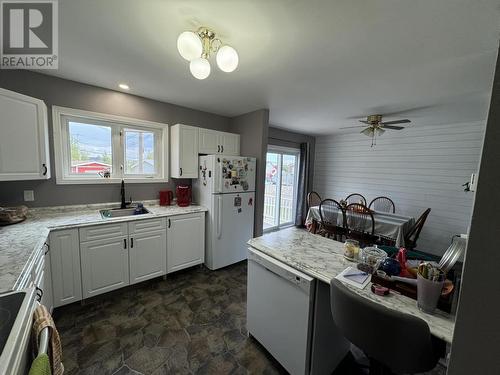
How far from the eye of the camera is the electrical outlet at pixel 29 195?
218cm

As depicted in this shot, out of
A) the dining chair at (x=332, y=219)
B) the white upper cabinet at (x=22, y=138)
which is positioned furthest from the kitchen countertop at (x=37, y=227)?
the dining chair at (x=332, y=219)

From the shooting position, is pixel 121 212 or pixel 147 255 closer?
pixel 147 255

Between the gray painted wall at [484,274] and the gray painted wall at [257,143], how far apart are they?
2.81 m

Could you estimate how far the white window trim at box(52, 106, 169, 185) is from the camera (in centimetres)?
233

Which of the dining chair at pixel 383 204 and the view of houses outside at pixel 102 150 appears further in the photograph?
Answer: the dining chair at pixel 383 204

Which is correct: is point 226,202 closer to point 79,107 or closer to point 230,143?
point 230,143

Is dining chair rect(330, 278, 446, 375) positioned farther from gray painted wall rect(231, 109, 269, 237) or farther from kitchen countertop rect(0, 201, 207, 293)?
gray painted wall rect(231, 109, 269, 237)

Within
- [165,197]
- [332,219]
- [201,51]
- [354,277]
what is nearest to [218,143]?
[165,197]

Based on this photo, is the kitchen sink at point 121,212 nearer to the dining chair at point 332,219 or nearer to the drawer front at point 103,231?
the drawer front at point 103,231

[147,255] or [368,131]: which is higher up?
[368,131]

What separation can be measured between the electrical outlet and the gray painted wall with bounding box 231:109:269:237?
273cm

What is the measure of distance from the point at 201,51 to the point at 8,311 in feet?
5.34

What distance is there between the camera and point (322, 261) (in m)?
1.38

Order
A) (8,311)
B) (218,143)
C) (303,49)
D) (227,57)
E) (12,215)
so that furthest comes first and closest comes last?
(218,143), (12,215), (303,49), (227,57), (8,311)
